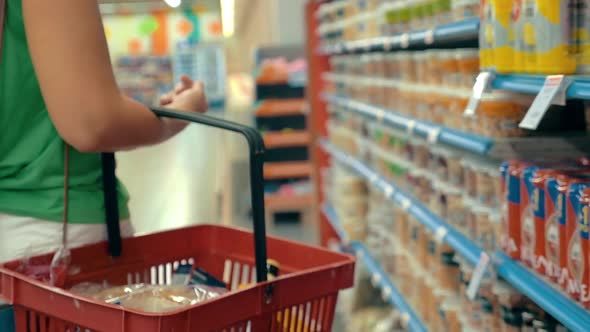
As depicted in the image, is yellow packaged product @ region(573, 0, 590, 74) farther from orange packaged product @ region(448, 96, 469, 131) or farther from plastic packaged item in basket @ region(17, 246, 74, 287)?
plastic packaged item in basket @ region(17, 246, 74, 287)

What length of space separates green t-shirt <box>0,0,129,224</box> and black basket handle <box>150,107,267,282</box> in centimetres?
31

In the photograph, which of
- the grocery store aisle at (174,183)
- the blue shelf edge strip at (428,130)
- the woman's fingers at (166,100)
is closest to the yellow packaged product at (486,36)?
the blue shelf edge strip at (428,130)

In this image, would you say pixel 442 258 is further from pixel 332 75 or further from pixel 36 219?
pixel 332 75

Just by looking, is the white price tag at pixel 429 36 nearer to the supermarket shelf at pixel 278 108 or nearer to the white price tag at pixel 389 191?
the white price tag at pixel 389 191

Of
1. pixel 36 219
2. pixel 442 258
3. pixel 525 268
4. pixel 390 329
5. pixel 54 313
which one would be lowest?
pixel 390 329

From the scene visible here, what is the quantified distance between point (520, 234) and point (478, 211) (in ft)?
1.39

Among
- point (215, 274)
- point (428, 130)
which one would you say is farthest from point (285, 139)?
point (215, 274)

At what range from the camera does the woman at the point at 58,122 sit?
5.01ft

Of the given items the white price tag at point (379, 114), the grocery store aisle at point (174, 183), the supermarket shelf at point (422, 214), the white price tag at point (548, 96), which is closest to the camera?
the white price tag at point (548, 96)

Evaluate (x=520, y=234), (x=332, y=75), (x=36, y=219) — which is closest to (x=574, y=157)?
(x=520, y=234)

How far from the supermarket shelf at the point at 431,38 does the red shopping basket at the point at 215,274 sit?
106cm

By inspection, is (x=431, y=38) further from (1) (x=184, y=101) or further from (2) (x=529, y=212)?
(1) (x=184, y=101)

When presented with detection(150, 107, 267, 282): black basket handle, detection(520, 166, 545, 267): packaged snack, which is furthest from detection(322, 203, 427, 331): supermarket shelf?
detection(150, 107, 267, 282): black basket handle

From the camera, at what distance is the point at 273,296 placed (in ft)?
5.12
